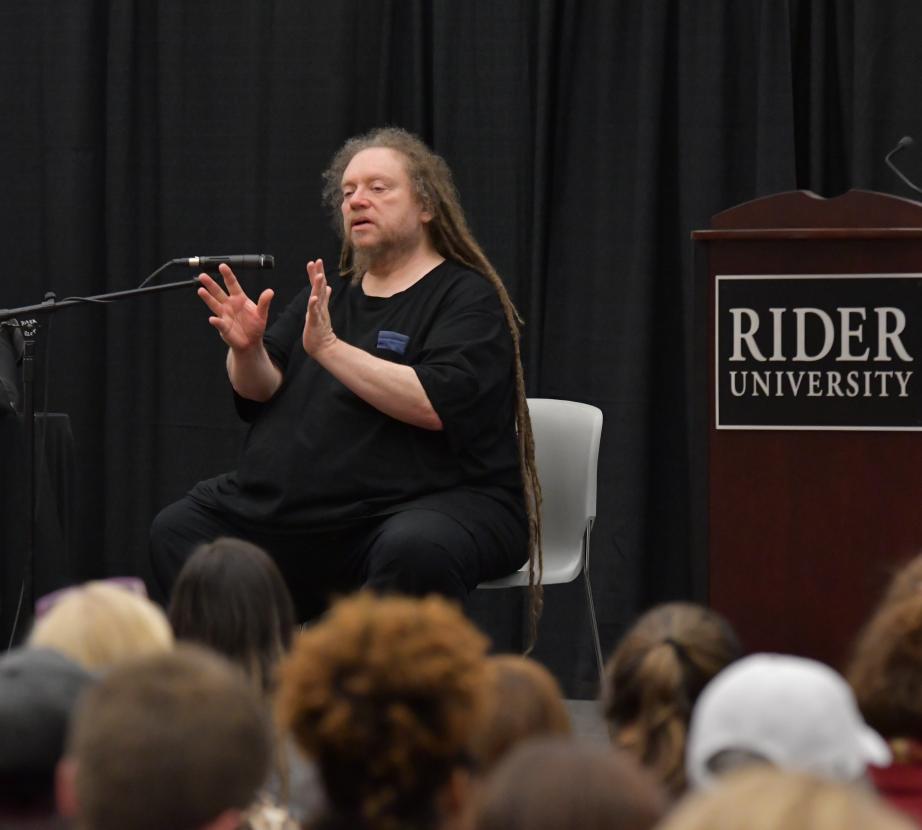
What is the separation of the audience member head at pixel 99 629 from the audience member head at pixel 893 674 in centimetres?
79

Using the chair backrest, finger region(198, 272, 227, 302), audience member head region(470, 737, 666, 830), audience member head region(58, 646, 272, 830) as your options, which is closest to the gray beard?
finger region(198, 272, 227, 302)

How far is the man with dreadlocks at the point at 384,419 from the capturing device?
11.0 ft

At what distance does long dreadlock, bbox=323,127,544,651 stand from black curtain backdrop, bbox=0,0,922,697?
82 centimetres

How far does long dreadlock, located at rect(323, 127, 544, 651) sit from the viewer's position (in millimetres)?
3600

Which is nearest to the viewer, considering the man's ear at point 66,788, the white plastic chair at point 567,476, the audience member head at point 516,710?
the man's ear at point 66,788

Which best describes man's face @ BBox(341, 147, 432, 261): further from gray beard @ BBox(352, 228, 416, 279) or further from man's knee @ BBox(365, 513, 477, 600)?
man's knee @ BBox(365, 513, 477, 600)

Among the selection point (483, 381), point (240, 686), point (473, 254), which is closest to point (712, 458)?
point (483, 381)

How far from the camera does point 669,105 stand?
180 inches

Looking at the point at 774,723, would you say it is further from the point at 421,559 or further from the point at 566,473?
the point at 566,473

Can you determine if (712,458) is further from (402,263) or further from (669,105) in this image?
(669,105)

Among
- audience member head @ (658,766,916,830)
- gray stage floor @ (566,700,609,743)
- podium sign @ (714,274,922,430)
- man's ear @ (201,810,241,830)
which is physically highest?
podium sign @ (714,274,922,430)

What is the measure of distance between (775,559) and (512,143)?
2.03 metres

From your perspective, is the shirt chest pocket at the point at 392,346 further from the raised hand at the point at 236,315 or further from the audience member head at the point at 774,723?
the audience member head at the point at 774,723

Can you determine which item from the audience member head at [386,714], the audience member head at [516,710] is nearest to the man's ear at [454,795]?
the audience member head at [386,714]
